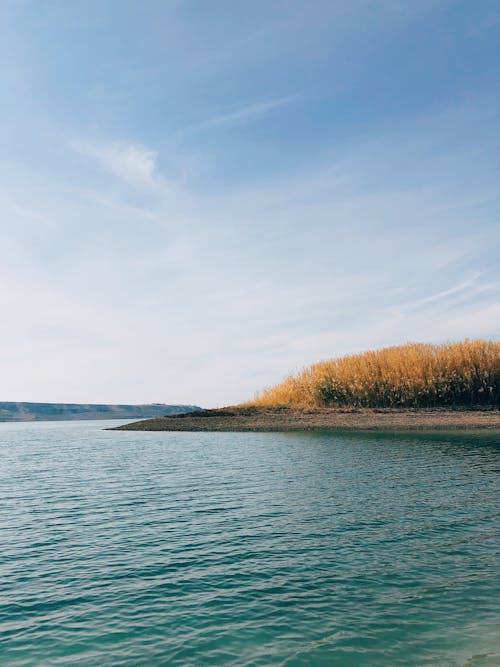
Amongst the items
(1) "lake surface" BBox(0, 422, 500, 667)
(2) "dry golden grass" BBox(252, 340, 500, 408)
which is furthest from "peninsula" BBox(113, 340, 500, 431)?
(1) "lake surface" BBox(0, 422, 500, 667)

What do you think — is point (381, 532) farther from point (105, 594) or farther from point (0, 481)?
point (0, 481)

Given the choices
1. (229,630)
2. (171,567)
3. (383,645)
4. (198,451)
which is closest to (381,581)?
(383,645)

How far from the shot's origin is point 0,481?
24500mm

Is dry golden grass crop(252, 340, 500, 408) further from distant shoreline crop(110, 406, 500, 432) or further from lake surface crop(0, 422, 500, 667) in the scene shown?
lake surface crop(0, 422, 500, 667)

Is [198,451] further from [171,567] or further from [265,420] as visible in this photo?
[171,567]

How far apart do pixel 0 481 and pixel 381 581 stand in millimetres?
20354

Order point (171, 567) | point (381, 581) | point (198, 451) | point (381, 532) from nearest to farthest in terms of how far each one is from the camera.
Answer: point (381, 581), point (171, 567), point (381, 532), point (198, 451)

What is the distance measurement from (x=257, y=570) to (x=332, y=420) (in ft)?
130

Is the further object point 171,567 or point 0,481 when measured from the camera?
point 0,481

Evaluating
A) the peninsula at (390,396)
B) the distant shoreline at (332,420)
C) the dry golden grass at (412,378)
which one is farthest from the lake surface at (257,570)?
the dry golden grass at (412,378)

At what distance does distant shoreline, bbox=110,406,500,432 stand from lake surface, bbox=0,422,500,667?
889 inches

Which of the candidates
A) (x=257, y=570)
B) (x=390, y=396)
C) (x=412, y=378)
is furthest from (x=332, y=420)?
(x=257, y=570)

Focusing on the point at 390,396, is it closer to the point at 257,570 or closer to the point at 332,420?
the point at 332,420

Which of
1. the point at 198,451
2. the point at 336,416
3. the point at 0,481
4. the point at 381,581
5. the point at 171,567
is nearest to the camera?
the point at 381,581
